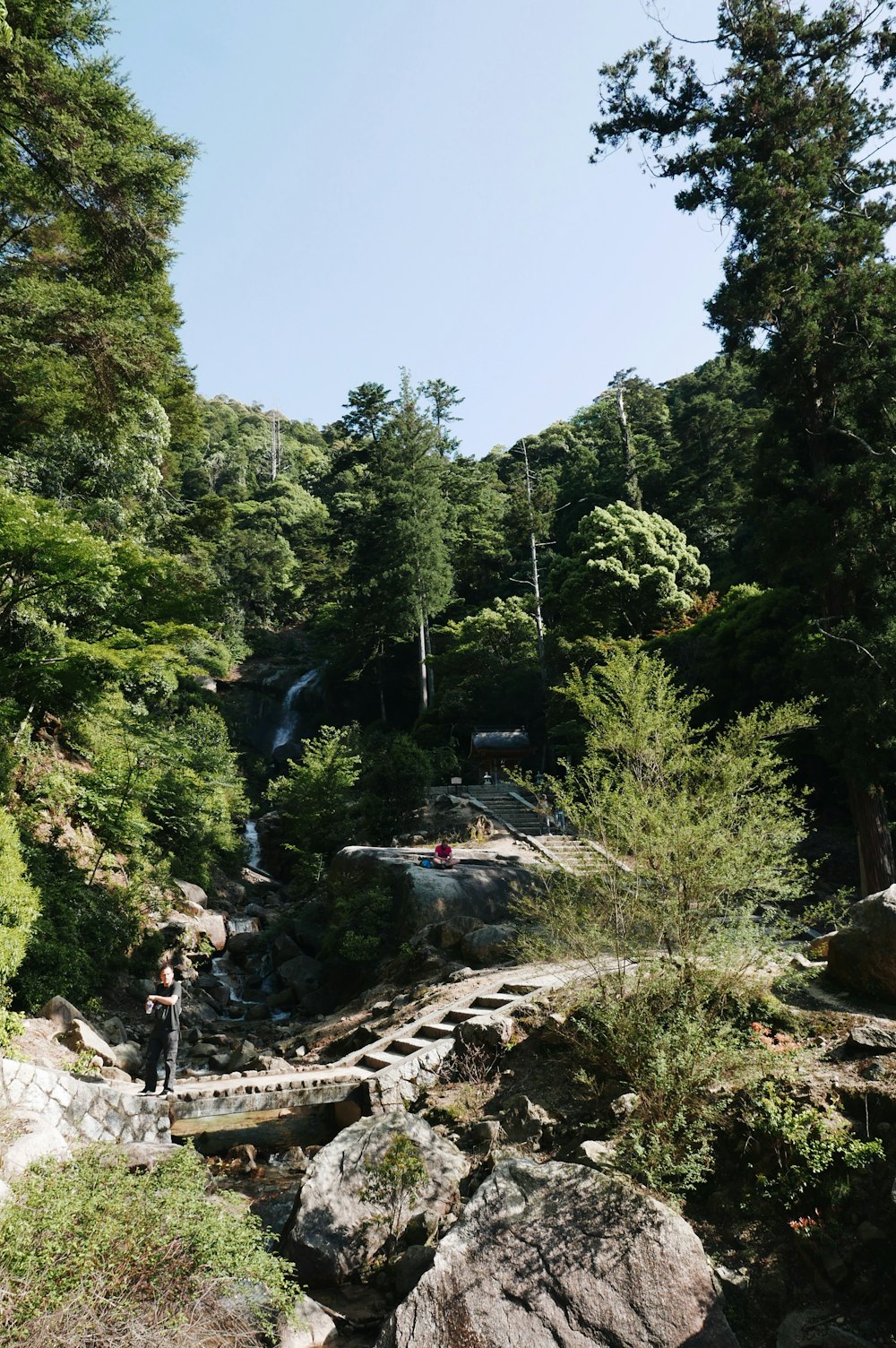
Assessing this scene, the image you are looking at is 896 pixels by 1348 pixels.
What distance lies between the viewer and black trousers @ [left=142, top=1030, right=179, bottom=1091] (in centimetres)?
891

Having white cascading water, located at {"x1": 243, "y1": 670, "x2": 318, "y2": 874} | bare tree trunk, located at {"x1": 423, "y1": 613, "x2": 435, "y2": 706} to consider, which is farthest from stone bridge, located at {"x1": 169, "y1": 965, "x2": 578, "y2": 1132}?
white cascading water, located at {"x1": 243, "y1": 670, "x2": 318, "y2": 874}

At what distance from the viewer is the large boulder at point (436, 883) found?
14.5 m

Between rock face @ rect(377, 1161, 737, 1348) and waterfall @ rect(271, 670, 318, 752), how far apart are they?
30.1m

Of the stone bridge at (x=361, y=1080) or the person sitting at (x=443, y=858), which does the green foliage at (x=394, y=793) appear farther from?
the stone bridge at (x=361, y=1080)

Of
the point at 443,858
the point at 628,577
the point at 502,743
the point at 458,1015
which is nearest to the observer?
the point at 458,1015

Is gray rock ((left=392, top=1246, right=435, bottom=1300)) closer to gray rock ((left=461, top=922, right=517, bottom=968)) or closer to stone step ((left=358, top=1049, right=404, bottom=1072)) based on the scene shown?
stone step ((left=358, top=1049, right=404, bottom=1072))

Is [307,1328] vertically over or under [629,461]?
under

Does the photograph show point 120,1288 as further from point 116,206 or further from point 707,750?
point 116,206

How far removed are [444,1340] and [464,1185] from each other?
223 cm

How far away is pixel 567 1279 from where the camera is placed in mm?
5375

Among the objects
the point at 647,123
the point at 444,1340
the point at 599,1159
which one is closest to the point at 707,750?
the point at 599,1159

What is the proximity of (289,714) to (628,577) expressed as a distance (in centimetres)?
1675

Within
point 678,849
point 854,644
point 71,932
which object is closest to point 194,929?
point 71,932

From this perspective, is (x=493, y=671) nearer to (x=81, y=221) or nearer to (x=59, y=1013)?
(x=81, y=221)
